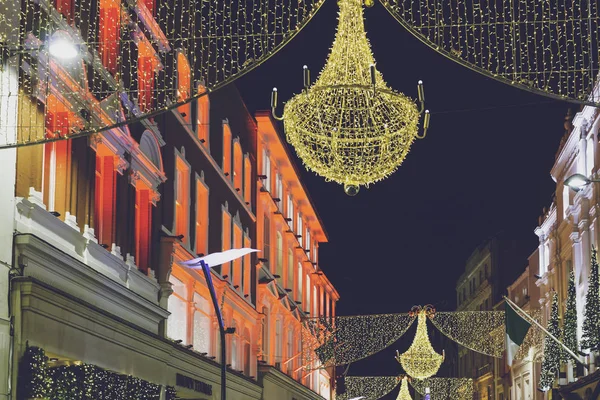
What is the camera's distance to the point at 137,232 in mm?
24203

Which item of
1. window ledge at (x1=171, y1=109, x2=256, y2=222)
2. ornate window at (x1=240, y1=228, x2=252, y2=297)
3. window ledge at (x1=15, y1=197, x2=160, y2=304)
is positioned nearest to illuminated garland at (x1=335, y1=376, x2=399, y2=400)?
ornate window at (x1=240, y1=228, x2=252, y2=297)

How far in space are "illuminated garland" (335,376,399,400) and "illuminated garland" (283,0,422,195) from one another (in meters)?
52.5

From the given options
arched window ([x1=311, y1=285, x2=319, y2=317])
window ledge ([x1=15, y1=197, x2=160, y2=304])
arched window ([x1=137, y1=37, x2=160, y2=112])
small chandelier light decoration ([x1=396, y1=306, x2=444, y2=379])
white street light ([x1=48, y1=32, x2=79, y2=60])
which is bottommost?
window ledge ([x1=15, y1=197, x2=160, y2=304])

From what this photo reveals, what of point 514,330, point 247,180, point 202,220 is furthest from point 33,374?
point 247,180

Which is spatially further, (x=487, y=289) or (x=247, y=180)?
(x=487, y=289)

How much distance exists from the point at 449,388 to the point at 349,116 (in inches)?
2565

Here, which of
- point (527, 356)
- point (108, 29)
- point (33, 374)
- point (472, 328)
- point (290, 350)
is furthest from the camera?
point (527, 356)

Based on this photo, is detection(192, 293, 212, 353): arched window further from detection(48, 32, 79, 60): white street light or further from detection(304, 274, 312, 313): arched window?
detection(304, 274, 312, 313): arched window

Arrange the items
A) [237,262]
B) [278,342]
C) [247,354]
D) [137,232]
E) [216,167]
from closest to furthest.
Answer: [137,232] → [216,167] → [237,262] → [247,354] → [278,342]

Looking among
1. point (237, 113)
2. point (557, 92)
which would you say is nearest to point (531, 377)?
point (237, 113)

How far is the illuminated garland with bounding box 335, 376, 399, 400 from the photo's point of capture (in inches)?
2749

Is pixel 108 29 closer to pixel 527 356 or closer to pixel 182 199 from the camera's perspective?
pixel 182 199

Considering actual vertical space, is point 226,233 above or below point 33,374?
above

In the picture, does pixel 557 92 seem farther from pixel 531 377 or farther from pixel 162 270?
pixel 531 377
